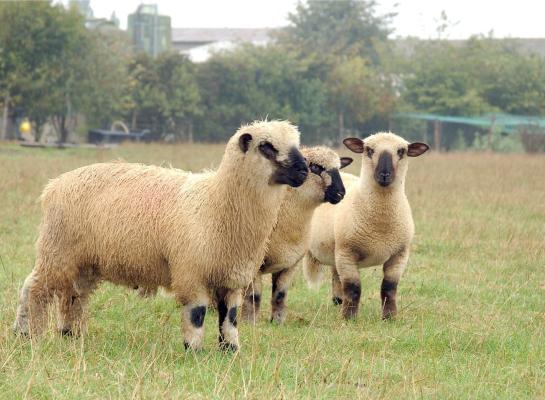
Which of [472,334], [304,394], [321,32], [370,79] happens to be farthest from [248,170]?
[321,32]

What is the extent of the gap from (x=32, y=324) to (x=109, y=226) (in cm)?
92

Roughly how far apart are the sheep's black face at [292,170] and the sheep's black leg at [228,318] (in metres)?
0.88

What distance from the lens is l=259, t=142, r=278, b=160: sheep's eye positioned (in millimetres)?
6406

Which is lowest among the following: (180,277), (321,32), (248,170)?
(180,277)

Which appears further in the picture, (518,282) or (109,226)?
(518,282)

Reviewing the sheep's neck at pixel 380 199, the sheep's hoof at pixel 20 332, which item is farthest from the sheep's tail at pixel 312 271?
the sheep's hoof at pixel 20 332

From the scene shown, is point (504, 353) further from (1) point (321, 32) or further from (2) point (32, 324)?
(1) point (321, 32)

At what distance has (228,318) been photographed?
6.54m

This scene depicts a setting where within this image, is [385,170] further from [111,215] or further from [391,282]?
[111,215]

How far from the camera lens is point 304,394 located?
5.31 metres

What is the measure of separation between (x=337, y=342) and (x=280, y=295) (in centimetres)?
120

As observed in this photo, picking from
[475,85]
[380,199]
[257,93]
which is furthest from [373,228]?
[475,85]

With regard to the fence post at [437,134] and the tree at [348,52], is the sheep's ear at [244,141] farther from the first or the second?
the tree at [348,52]

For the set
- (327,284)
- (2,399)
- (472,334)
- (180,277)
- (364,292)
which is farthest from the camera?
(327,284)
